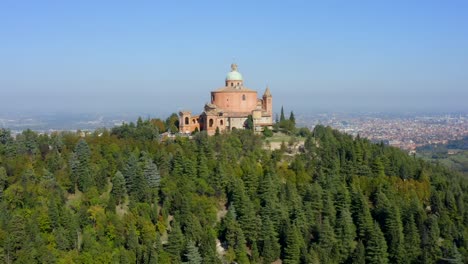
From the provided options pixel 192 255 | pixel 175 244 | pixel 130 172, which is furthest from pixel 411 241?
pixel 130 172

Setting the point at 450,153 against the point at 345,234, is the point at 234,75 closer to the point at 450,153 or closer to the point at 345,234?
the point at 345,234

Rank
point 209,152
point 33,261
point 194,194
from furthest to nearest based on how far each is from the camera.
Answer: point 209,152
point 194,194
point 33,261

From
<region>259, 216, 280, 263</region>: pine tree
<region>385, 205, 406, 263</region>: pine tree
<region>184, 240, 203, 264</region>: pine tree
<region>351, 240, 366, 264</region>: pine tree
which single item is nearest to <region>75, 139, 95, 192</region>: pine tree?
<region>184, 240, 203, 264</region>: pine tree

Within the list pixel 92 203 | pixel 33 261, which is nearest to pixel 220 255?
pixel 92 203

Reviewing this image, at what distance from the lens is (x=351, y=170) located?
48.7m

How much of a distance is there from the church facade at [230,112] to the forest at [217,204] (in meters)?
6.50

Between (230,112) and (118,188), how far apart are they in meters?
21.6

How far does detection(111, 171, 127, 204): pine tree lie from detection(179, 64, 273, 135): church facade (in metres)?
17.5

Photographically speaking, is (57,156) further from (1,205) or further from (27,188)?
(1,205)

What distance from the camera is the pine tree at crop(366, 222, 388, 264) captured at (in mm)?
37469

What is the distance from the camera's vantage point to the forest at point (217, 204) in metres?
35.6

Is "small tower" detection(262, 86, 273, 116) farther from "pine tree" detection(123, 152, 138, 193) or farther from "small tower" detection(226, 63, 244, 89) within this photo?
"pine tree" detection(123, 152, 138, 193)

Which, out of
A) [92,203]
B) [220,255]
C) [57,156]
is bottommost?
[220,255]

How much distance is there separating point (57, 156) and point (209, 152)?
13083mm
